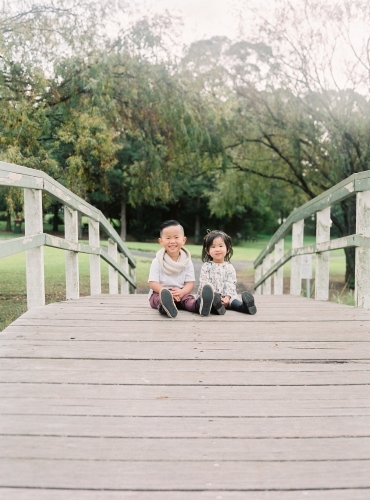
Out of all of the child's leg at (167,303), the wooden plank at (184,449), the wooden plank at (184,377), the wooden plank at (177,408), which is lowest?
the wooden plank at (184,449)

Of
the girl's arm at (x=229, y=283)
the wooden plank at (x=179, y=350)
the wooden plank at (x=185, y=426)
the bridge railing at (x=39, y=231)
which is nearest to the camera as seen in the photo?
the wooden plank at (x=185, y=426)

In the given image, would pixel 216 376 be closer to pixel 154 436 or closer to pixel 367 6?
pixel 154 436

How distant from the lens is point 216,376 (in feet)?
9.09

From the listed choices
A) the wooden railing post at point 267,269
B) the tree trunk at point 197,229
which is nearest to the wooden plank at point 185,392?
the wooden railing post at point 267,269

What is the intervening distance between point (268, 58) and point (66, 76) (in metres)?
5.62

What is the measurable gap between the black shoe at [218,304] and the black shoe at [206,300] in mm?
76

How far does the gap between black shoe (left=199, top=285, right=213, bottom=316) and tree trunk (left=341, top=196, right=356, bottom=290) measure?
30.6 ft

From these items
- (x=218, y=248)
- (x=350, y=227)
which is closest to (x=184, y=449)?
(x=218, y=248)

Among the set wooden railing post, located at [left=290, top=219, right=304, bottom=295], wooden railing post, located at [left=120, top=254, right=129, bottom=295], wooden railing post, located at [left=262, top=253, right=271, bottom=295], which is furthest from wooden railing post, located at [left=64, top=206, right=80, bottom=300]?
wooden railing post, located at [left=262, top=253, right=271, bottom=295]

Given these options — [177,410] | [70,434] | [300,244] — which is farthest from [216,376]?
Answer: [300,244]

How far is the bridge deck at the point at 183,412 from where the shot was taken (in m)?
1.86

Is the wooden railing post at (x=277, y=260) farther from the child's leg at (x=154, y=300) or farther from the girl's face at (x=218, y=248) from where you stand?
the child's leg at (x=154, y=300)

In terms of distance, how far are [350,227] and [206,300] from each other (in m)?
9.56

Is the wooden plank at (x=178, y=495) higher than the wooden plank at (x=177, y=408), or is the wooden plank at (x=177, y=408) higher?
the wooden plank at (x=177, y=408)
